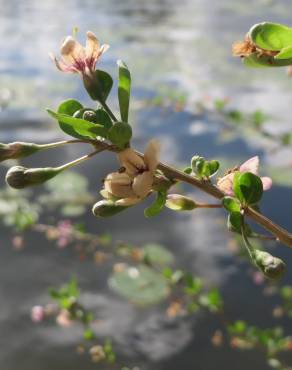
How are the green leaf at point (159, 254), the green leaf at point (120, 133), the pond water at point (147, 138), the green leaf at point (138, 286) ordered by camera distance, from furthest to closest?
the green leaf at point (159, 254) → the green leaf at point (138, 286) → the pond water at point (147, 138) → the green leaf at point (120, 133)

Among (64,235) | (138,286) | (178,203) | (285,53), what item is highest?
A: (285,53)

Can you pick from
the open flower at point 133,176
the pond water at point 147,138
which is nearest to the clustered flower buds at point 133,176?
the open flower at point 133,176

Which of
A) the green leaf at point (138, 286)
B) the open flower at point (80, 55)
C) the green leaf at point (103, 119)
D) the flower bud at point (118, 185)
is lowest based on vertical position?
the green leaf at point (138, 286)

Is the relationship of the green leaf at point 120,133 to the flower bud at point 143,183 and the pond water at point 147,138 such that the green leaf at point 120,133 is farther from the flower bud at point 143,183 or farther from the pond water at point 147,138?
the pond water at point 147,138

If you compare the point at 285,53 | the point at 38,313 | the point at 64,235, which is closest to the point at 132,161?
the point at 285,53

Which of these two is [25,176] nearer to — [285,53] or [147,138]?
[285,53]

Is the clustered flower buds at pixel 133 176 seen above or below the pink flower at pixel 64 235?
above

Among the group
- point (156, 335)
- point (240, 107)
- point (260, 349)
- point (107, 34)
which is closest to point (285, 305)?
point (260, 349)
